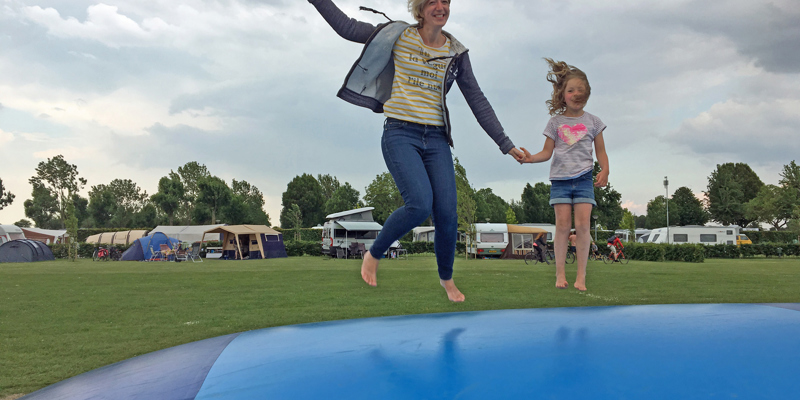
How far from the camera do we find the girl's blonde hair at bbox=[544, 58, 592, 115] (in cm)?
335

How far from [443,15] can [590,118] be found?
1.34 m

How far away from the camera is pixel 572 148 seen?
11.1 ft

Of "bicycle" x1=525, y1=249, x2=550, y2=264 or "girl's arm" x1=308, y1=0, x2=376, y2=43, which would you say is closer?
"girl's arm" x1=308, y1=0, x2=376, y2=43

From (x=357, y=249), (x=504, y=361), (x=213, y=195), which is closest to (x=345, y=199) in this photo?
(x=357, y=249)

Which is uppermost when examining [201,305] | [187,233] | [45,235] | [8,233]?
[187,233]

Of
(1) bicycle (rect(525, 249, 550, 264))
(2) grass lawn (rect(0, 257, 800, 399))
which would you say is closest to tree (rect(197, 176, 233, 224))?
(1) bicycle (rect(525, 249, 550, 264))

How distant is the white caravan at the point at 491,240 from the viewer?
99.0 feet

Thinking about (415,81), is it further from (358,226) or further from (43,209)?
(43,209)

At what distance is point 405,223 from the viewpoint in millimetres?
2746

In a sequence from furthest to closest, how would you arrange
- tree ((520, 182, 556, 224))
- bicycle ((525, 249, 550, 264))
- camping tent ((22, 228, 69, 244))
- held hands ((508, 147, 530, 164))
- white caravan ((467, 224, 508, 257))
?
tree ((520, 182, 556, 224))
camping tent ((22, 228, 69, 244))
white caravan ((467, 224, 508, 257))
bicycle ((525, 249, 550, 264))
held hands ((508, 147, 530, 164))

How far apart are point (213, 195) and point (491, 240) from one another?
125 ft

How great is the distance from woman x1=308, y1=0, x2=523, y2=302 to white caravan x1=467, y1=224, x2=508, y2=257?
2769cm

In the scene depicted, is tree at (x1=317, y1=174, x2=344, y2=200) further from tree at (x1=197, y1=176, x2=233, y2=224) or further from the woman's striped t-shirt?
the woman's striped t-shirt

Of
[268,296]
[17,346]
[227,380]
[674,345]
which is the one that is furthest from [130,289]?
[674,345]
